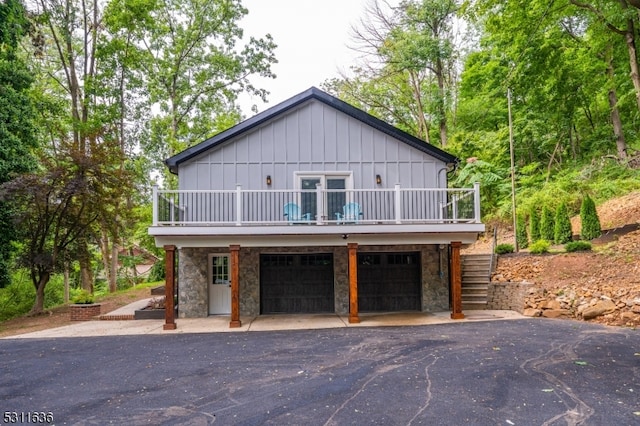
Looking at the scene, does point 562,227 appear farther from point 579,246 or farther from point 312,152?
point 312,152

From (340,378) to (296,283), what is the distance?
6.13 metres

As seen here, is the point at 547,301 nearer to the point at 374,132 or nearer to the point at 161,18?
the point at 374,132

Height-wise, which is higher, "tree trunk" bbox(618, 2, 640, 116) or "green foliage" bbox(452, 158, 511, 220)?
"tree trunk" bbox(618, 2, 640, 116)

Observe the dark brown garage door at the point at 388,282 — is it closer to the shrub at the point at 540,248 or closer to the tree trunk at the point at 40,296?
the shrub at the point at 540,248

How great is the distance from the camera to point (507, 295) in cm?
1101

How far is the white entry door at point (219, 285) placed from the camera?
37.1 feet

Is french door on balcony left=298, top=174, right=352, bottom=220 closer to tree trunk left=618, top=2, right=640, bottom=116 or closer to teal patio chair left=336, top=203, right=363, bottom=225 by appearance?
teal patio chair left=336, top=203, right=363, bottom=225

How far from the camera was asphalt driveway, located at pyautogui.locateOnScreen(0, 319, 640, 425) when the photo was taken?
4297mm

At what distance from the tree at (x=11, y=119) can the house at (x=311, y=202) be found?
6554mm

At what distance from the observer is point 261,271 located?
1144 cm

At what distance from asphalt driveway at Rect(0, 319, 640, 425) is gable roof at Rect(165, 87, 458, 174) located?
5.14m

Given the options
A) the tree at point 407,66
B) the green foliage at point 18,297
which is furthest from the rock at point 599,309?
the green foliage at point 18,297

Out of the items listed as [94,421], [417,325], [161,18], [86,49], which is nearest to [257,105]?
[161,18]

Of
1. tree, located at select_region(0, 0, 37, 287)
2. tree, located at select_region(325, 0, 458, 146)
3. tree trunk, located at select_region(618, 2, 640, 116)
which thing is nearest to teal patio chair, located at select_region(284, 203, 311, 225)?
tree, located at select_region(0, 0, 37, 287)
